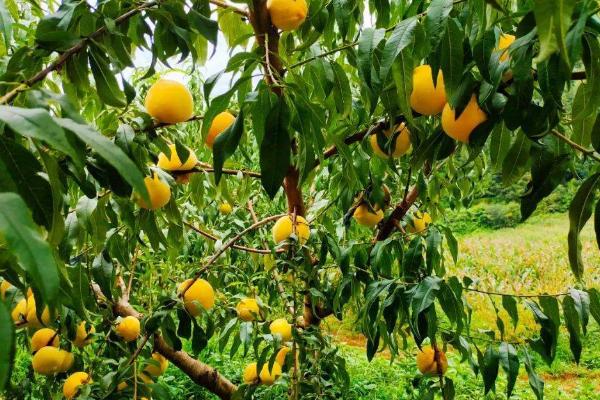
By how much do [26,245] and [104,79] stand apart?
495 mm

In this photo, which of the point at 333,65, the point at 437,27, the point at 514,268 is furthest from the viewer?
the point at 514,268

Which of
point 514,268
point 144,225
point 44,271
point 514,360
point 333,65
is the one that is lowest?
point 514,268

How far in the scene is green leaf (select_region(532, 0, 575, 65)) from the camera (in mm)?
294

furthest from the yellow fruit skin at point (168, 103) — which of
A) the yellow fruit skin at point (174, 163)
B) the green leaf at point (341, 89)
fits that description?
the green leaf at point (341, 89)

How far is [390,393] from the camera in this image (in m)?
2.48

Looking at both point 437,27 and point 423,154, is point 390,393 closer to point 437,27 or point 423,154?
point 423,154

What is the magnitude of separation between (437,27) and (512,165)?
0.74 ft

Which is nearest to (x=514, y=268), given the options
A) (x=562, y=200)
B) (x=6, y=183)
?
(x=562, y=200)

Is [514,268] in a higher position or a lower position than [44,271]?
lower

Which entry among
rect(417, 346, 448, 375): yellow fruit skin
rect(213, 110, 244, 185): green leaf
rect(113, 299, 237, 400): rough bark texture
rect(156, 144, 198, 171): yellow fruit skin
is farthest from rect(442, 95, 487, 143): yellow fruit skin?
rect(113, 299, 237, 400): rough bark texture

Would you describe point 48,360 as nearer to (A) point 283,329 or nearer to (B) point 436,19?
(A) point 283,329

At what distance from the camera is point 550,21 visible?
0.30m

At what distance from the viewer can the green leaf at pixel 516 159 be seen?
0.63 m

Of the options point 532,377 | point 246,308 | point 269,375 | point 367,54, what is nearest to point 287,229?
point 246,308
